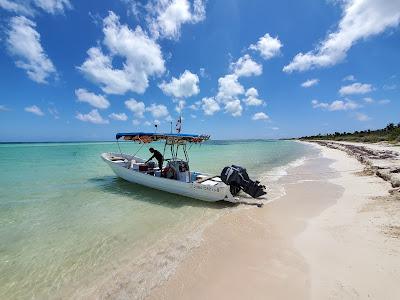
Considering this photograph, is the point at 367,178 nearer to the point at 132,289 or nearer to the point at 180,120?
the point at 180,120

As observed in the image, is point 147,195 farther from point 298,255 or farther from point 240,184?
point 298,255

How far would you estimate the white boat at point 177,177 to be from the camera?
1143 cm

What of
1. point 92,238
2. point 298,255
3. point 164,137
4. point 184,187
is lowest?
point 92,238

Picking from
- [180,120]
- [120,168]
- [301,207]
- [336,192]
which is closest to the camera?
[301,207]

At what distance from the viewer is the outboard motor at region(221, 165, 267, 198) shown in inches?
472

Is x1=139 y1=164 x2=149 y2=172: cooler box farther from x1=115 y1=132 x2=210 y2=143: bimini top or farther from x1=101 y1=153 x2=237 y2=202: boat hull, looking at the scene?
x1=115 y1=132 x2=210 y2=143: bimini top

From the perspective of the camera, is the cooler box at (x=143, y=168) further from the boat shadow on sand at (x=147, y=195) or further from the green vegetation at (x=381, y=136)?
the green vegetation at (x=381, y=136)

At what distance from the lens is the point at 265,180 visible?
17.1 metres

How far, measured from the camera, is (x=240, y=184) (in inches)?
482

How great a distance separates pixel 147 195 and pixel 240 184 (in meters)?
5.00

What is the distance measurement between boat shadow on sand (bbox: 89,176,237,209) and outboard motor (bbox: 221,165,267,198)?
1127mm

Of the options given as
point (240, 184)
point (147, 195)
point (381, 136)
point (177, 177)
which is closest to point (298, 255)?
point (240, 184)

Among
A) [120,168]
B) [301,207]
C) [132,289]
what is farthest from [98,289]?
[120,168]

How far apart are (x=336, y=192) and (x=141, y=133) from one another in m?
11.0
